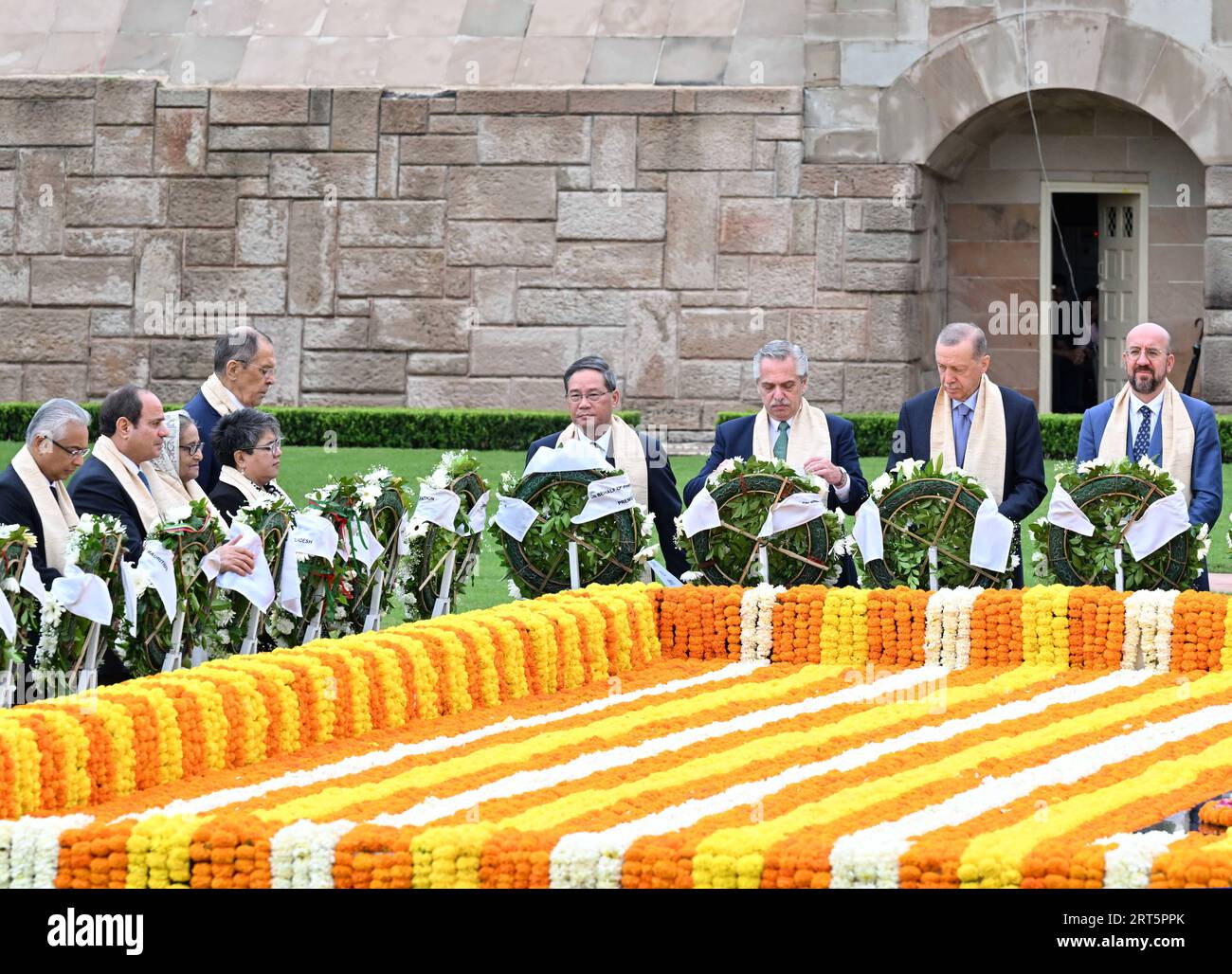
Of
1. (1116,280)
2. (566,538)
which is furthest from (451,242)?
(566,538)

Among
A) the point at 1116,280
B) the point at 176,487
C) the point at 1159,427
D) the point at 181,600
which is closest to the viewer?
the point at 181,600

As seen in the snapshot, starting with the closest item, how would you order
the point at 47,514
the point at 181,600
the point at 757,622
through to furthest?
1. the point at 181,600
2. the point at 47,514
3. the point at 757,622

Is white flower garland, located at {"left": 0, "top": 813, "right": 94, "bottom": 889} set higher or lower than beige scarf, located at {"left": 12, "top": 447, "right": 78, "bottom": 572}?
lower

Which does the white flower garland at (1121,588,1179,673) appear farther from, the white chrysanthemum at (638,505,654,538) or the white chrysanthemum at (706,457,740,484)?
the white chrysanthemum at (638,505,654,538)

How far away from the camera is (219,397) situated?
8.58 m

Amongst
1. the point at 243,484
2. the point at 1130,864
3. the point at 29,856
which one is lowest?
the point at 29,856

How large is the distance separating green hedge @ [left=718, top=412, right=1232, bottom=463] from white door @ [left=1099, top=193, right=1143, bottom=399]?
7.86 ft

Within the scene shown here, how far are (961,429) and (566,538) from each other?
172 cm

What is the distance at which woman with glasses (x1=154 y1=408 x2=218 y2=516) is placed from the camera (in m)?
7.75

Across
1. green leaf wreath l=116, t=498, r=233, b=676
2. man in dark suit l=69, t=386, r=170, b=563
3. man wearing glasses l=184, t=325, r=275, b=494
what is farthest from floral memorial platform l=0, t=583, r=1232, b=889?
man wearing glasses l=184, t=325, r=275, b=494

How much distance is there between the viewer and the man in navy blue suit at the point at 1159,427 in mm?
8570

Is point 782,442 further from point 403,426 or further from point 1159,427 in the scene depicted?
point 403,426

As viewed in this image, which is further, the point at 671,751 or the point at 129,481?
the point at 129,481

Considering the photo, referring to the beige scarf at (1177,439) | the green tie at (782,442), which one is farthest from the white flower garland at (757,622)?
the beige scarf at (1177,439)
